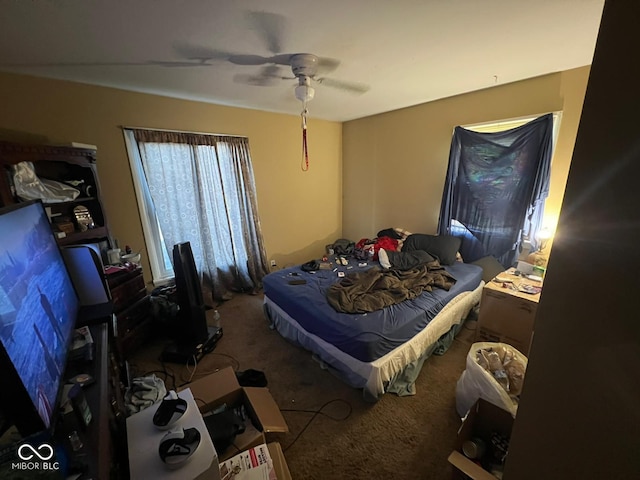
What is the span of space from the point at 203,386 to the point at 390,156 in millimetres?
3495

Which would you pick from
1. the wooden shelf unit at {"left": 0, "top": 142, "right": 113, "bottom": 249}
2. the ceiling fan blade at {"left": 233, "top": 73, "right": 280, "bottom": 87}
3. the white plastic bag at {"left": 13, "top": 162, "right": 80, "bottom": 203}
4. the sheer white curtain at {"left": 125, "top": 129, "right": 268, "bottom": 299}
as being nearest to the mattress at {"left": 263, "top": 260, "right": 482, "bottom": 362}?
the sheer white curtain at {"left": 125, "top": 129, "right": 268, "bottom": 299}

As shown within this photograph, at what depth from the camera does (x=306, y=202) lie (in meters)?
4.12

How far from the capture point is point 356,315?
6.42ft

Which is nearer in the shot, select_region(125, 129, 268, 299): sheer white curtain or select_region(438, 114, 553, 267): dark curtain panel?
select_region(438, 114, 553, 267): dark curtain panel

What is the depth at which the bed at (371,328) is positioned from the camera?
177 cm

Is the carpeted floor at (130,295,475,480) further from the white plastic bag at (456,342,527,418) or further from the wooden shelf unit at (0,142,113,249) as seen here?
the wooden shelf unit at (0,142,113,249)

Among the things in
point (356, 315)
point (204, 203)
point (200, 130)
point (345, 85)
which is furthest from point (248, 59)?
point (356, 315)

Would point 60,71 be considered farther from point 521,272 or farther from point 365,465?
point 521,272

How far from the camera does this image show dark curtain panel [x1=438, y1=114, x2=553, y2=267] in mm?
2412

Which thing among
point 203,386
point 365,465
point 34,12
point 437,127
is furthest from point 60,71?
point 437,127

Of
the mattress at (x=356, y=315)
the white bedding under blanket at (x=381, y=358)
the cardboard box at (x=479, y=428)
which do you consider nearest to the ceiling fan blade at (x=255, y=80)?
the mattress at (x=356, y=315)

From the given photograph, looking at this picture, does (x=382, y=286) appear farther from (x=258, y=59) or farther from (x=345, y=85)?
(x=258, y=59)

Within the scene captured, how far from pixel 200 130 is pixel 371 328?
286cm

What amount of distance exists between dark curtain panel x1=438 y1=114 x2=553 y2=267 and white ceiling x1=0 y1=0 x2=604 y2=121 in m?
0.58
